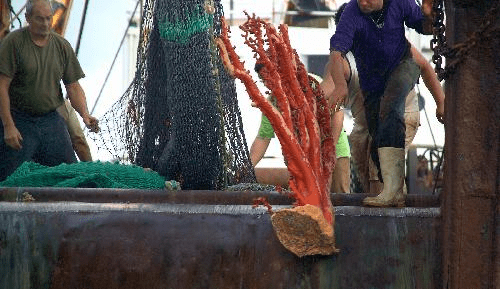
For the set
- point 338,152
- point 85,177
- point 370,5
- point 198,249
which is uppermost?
point 370,5

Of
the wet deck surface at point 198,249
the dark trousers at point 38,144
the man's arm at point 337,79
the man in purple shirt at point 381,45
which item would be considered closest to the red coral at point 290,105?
the wet deck surface at point 198,249

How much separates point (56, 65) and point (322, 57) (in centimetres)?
1349

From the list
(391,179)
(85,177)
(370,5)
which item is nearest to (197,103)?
(85,177)

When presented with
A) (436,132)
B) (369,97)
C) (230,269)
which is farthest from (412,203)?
(436,132)

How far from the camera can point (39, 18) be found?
6789 millimetres

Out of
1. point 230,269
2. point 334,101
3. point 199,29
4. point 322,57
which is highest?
point 322,57

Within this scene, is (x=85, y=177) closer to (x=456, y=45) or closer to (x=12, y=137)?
(x=12, y=137)

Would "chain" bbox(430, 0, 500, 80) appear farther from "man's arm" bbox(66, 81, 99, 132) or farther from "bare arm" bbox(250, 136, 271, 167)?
"bare arm" bbox(250, 136, 271, 167)

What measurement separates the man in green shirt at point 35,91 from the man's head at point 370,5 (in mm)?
2252

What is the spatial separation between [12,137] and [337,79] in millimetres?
2497

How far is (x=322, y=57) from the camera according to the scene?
20.1 metres

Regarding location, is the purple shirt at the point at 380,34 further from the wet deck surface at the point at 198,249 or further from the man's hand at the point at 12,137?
the man's hand at the point at 12,137

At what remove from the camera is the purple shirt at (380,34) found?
202 inches

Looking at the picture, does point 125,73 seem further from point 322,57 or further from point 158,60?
point 158,60
